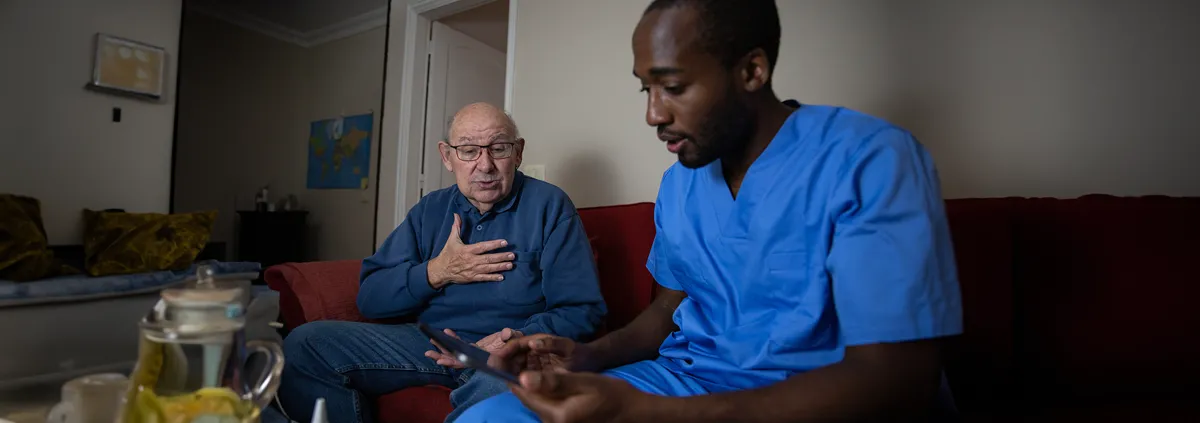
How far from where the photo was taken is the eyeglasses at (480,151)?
1518 mm

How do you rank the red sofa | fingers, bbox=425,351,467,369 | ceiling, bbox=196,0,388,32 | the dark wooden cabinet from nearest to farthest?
the red sofa < fingers, bbox=425,351,467,369 < ceiling, bbox=196,0,388,32 < the dark wooden cabinet

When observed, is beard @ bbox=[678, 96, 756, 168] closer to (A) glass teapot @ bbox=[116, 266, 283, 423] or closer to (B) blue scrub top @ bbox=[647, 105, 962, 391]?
(B) blue scrub top @ bbox=[647, 105, 962, 391]

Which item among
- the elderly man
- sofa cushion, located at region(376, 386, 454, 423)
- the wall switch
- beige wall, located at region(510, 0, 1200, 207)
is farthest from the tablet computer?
the wall switch

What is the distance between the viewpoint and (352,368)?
1.31 m

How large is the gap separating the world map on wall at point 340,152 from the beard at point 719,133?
4322 millimetres

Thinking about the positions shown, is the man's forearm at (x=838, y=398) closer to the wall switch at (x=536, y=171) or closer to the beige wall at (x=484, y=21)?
the wall switch at (x=536, y=171)

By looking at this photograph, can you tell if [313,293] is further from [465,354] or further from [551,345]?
[465,354]

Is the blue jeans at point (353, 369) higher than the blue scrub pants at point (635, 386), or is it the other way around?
the blue scrub pants at point (635, 386)

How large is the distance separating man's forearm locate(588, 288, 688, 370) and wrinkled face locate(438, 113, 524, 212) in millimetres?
630

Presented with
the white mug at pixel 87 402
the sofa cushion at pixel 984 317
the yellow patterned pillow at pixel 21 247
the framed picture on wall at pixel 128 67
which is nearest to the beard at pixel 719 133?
the sofa cushion at pixel 984 317

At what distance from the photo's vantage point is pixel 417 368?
133 centimetres

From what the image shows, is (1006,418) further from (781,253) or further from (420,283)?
(420,283)

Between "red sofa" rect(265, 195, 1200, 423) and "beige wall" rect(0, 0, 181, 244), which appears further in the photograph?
"beige wall" rect(0, 0, 181, 244)

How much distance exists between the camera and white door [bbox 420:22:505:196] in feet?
11.4
